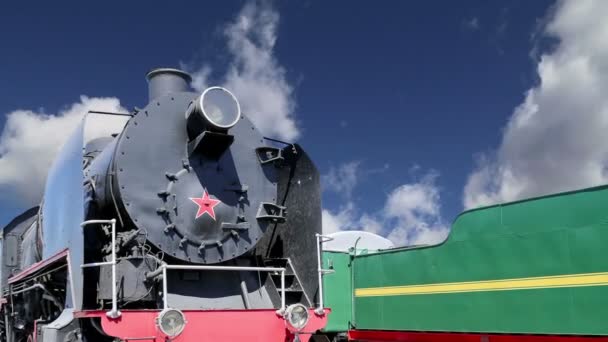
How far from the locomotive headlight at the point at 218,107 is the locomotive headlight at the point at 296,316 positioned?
1.75 metres

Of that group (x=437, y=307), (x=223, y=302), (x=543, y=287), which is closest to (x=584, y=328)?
(x=543, y=287)

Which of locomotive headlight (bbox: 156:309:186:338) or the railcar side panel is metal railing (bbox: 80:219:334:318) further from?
the railcar side panel

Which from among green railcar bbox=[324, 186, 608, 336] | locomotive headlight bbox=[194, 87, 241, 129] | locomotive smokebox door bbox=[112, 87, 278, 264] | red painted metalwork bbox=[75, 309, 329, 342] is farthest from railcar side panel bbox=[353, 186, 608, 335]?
locomotive headlight bbox=[194, 87, 241, 129]

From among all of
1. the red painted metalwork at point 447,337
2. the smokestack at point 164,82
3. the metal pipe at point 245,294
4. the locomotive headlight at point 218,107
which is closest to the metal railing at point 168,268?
the metal pipe at point 245,294

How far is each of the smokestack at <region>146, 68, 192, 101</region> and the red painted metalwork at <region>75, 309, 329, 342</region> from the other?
232cm

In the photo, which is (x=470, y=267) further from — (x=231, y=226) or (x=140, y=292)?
(x=140, y=292)

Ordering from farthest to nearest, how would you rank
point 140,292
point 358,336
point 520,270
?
1. point 358,336
2. point 520,270
3. point 140,292

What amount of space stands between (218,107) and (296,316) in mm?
2004

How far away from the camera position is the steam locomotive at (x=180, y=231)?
5.00 meters

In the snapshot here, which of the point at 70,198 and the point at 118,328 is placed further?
the point at 70,198

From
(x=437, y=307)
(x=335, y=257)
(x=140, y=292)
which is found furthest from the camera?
(x=335, y=257)

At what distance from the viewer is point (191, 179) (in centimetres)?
573

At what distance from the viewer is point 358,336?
9242 mm

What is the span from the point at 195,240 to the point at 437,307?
3.54m
